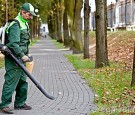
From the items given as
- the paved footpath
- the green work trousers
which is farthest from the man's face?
the paved footpath

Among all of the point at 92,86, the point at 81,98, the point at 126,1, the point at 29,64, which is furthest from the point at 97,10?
the point at 126,1

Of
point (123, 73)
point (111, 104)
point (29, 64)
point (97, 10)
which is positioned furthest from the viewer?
point (97, 10)

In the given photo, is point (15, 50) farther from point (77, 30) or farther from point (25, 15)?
point (77, 30)

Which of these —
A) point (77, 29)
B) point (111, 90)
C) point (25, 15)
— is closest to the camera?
point (25, 15)

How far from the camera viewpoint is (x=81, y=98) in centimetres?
948

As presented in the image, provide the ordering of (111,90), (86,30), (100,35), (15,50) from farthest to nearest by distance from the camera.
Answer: (86,30)
(100,35)
(111,90)
(15,50)

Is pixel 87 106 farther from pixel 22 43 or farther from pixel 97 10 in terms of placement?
pixel 97 10

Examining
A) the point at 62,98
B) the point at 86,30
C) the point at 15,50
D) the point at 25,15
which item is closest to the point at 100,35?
the point at 86,30

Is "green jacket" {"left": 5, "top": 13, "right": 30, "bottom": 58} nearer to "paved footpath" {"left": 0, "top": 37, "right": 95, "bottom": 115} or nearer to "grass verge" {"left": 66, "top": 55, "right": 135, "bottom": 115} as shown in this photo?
"paved footpath" {"left": 0, "top": 37, "right": 95, "bottom": 115}

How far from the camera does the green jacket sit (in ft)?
24.9

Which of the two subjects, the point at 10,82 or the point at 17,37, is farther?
the point at 10,82

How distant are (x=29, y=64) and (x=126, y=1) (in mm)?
31142

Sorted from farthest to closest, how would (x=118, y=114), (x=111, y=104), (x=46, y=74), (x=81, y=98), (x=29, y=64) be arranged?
(x=46, y=74), (x=81, y=98), (x=111, y=104), (x=29, y=64), (x=118, y=114)

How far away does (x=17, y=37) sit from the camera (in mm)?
7621
